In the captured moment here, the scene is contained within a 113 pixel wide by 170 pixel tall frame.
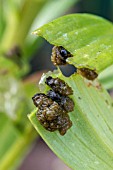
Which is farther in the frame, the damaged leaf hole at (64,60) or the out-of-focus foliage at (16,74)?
the out-of-focus foliage at (16,74)

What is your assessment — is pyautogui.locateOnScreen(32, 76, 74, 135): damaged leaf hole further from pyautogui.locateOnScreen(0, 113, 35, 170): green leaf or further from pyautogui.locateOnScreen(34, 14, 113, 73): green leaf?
pyautogui.locateOnScreen(0, 113, 35, 170): green leaf

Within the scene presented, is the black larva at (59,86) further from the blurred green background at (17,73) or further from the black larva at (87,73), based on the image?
the blurred green background at (17,73)

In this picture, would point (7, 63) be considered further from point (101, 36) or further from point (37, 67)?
point (37, 67)

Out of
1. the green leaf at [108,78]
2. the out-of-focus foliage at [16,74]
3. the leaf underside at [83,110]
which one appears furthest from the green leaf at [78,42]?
the out-of-focus foliage at [16,74]

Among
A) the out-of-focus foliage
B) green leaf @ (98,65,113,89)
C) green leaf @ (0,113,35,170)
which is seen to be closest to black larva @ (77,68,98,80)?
green leaf @ (98,65,113,89)

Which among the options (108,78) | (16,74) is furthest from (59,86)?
(16,74)

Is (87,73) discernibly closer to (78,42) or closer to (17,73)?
(78,42)

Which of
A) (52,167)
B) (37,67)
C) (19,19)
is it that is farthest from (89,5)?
(19,19)
